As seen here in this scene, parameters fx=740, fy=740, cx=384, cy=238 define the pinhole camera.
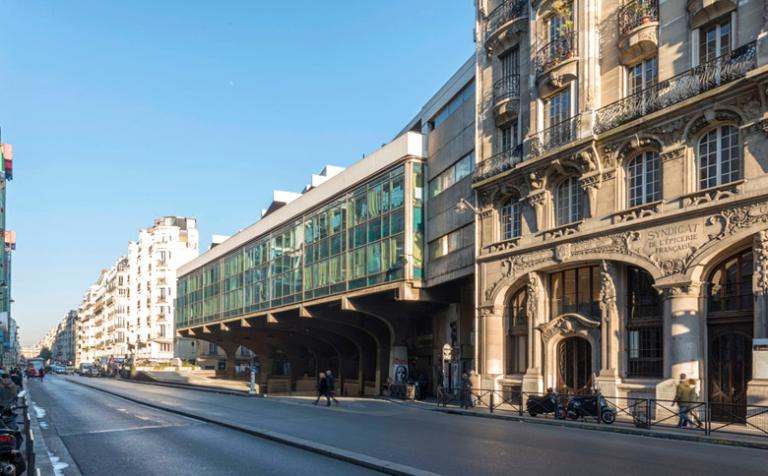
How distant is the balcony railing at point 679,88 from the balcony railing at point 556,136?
936mm

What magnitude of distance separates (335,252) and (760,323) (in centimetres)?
2838

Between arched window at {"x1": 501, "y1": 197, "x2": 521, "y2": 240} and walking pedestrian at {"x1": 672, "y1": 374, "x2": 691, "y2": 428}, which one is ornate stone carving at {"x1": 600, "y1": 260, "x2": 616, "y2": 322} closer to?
walking pedestrian at {"x1": 672, "y1": 374, "x2": 691, "y2": 428}

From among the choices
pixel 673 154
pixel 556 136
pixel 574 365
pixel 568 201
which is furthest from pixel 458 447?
pixel 556 136

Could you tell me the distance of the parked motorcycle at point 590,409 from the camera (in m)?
21.2

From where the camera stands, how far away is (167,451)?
587 inches

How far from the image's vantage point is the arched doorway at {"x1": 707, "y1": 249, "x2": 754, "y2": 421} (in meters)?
20.7

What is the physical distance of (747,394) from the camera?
19422mm

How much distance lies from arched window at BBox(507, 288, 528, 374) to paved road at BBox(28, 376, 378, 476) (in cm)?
1370

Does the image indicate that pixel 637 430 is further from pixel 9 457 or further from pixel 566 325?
pixel 9 457

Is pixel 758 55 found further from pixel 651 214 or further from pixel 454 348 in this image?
pixel 454 348

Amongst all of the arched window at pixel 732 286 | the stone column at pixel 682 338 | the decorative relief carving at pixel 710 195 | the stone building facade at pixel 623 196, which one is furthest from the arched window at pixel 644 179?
the stone column at pixel 682 338

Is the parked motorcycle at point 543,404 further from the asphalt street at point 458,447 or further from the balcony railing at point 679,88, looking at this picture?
the balcony railing at point 679,88

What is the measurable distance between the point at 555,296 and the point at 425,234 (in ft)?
35.0

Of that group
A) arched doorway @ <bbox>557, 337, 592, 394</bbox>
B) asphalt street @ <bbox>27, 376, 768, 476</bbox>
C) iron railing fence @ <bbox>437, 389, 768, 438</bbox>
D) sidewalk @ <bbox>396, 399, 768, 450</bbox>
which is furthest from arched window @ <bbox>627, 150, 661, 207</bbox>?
asphalt street @ <bbox>27, 376, 768, 476</bbox>
